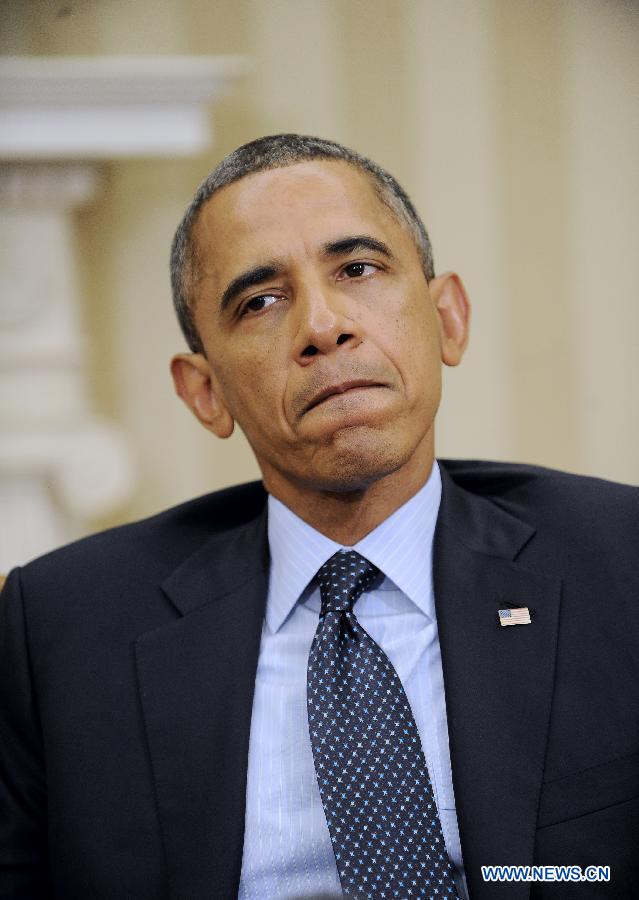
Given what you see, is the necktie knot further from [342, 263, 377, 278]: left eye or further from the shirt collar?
[342, 263, 377, 278]: left eye

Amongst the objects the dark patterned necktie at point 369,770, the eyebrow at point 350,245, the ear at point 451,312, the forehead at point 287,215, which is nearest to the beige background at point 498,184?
the ear at point 451,312

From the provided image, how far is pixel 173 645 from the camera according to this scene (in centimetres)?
154

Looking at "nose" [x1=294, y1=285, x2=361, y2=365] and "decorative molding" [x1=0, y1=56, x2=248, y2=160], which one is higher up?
"decorative molding" [x1=0, y1=56, x2=248, y2=160]

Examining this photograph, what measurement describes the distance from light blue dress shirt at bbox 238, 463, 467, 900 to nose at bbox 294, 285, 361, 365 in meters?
0.27

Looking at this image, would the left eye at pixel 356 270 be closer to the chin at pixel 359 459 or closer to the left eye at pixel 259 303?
the left eye at pixel 259 303

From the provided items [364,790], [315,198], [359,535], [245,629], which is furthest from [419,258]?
[364,790]

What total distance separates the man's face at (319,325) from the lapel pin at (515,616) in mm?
239

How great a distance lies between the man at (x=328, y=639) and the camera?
1.31m

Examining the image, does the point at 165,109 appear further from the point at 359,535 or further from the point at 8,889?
the point at 8,889

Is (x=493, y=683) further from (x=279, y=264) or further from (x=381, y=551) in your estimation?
(x=279, y=264)

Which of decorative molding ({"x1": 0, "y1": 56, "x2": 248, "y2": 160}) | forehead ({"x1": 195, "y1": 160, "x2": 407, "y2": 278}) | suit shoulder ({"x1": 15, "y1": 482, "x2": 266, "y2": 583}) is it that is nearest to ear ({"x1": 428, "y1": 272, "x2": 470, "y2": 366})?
forehead ({"x1": 195, "y1": 160, "x2": 407, "y2": 278})

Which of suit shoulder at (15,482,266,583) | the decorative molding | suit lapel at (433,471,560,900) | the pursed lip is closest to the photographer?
suit lapel at (433,471,560,900)

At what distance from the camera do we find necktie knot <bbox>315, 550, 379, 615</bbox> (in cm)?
147

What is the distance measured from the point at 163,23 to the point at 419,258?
3.59 ft
